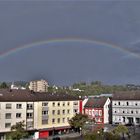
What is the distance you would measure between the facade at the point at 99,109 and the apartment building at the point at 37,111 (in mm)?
14814

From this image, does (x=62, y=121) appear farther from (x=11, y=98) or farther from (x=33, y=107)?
(x=11, y=98)

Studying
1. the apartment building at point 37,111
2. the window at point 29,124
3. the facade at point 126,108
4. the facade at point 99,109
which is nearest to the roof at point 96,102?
the facade at point 99,109

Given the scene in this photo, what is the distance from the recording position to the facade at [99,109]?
10450 cm

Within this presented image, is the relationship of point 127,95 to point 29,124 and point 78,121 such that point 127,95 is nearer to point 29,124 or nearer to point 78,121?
point 78,121

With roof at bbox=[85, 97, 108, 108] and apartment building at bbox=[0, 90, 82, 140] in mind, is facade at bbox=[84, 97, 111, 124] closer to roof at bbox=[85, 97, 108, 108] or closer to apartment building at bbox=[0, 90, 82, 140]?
roof at bbox=[85, 97, 108, 108]

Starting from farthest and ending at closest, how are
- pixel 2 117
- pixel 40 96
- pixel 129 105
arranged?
pixel 129 105
pixel 40 96
pixel 2 117

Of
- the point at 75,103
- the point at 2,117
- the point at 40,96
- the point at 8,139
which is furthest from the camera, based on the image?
the point at 75,103

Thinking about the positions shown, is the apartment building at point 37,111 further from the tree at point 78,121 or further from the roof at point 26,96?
the tree at point 78,121

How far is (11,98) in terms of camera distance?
75500 millimetres

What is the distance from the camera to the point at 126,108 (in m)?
104

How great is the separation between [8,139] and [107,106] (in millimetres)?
45999

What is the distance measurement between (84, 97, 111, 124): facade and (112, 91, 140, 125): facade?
2130mm

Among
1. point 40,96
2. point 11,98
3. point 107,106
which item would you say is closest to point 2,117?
point 11,98

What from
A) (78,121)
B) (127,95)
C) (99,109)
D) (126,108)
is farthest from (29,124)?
(127,95)
